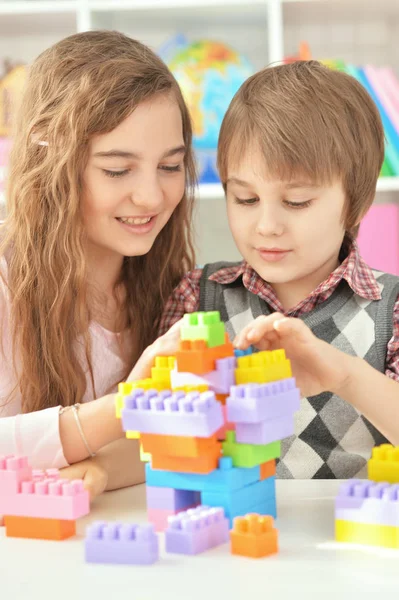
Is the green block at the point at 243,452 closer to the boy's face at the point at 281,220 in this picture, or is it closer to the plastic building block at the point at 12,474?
the plastic building block at the point at 12,474

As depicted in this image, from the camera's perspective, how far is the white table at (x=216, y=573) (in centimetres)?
73

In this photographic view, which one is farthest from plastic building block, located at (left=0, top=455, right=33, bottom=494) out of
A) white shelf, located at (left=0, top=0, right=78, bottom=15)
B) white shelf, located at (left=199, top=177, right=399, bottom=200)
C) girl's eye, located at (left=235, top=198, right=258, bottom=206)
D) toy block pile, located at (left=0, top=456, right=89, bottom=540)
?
white shelf, located at (left=0, top=0, right=78, bottom=15)

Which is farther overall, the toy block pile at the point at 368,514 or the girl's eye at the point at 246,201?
the girl's eye at the point at 246,201

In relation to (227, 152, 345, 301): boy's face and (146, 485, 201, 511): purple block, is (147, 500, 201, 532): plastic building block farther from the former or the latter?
(227, 152, 345, 301): boy's face

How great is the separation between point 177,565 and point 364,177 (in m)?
0.75

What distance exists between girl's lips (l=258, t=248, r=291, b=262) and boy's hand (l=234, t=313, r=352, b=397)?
0.26m

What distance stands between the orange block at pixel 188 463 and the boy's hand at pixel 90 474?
0.54ft

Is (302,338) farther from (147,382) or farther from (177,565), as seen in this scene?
(177,565)

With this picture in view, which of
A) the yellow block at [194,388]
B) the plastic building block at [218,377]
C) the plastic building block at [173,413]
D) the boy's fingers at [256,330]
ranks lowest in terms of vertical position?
the plastic building block at [173,413]

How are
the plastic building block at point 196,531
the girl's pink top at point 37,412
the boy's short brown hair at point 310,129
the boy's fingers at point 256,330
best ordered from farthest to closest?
1. the boy's short brown hair at point 310,129
2. the girl's pink top at point 37,412
3. the boy's fingers at point 256,330
4. the plastic building block at point 196,531

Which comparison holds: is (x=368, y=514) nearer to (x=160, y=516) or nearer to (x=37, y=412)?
(x=160, y=516)

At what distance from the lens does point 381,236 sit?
95.5 inches

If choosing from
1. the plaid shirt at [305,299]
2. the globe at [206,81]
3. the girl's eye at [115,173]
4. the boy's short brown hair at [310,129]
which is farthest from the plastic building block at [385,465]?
the globe at [206,81]

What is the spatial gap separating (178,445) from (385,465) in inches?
9.2
